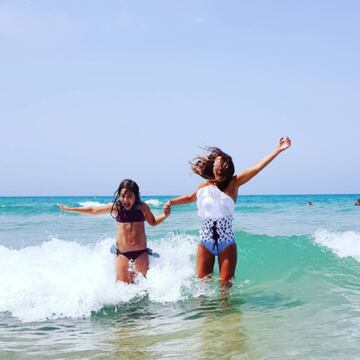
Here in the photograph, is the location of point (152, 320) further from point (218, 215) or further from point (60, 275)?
point (60, 275)

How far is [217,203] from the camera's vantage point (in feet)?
19.9

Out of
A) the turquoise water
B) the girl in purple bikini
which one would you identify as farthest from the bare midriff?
the turquoise water

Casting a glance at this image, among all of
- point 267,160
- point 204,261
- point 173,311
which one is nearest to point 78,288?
point 173,311

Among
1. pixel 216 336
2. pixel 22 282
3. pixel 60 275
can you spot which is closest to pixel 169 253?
pixel 60 275

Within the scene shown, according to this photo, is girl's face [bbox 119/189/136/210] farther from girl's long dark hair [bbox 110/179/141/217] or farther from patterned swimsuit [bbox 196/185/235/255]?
patterned swimsuit [bbox 196/185/235/255]

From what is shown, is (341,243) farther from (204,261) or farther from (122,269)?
(122,269)

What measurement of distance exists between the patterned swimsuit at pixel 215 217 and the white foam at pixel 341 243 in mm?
5858

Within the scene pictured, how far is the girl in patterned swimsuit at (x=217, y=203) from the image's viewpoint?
19.4ft

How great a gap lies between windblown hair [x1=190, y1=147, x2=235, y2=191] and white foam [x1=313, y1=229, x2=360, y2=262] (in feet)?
20.2

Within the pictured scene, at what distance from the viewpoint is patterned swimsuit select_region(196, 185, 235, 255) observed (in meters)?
6.02

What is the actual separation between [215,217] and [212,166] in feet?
2.02

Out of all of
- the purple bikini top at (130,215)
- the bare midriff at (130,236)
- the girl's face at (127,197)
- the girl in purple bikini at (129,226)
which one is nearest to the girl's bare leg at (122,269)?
the girl in purple bikini at (129,226)

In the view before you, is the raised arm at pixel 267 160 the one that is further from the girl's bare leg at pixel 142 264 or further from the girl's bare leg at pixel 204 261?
the girl's bare leg at pixel 142 264

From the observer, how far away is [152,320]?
577cm
